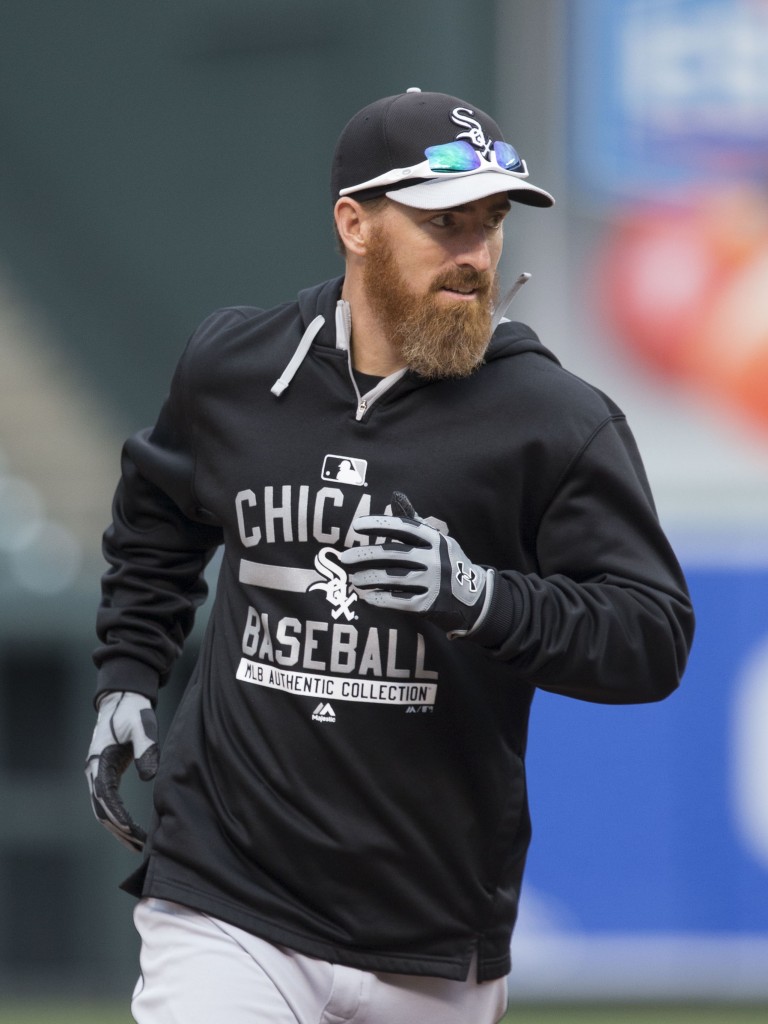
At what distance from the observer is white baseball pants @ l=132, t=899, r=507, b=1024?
3105mm

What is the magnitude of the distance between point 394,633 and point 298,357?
511mm

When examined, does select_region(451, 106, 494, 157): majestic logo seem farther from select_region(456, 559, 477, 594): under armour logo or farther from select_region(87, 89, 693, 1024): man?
select_region(456, 559, 477, 594): under armour logo

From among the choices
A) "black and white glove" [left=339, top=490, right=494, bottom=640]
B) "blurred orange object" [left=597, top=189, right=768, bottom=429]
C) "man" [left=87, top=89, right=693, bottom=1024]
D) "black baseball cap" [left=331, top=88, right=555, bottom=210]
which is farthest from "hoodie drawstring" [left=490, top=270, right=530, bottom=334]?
"blurred orange object" [left=597, top=189, right=768, bottom=429]

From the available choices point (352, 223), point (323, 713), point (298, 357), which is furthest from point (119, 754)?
point (352, 223)

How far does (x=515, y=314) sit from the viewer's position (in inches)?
304

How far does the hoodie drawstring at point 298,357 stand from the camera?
10.8 feet

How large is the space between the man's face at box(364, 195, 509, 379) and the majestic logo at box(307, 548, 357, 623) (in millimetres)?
346

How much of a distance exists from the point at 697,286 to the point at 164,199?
2204 mm

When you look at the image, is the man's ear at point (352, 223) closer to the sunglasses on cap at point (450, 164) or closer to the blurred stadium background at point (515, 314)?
the sunglasses on cap at point (450, 164)

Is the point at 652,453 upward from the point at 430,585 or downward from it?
downward

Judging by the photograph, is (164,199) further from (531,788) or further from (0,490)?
(531,788)

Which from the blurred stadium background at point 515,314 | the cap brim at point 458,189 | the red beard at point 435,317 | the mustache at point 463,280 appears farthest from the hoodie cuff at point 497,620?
Result: the blurred stadium background at point 515,314

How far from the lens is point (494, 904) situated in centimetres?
327

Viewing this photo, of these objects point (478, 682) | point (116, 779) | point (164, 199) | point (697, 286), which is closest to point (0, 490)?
point (164, 199)
